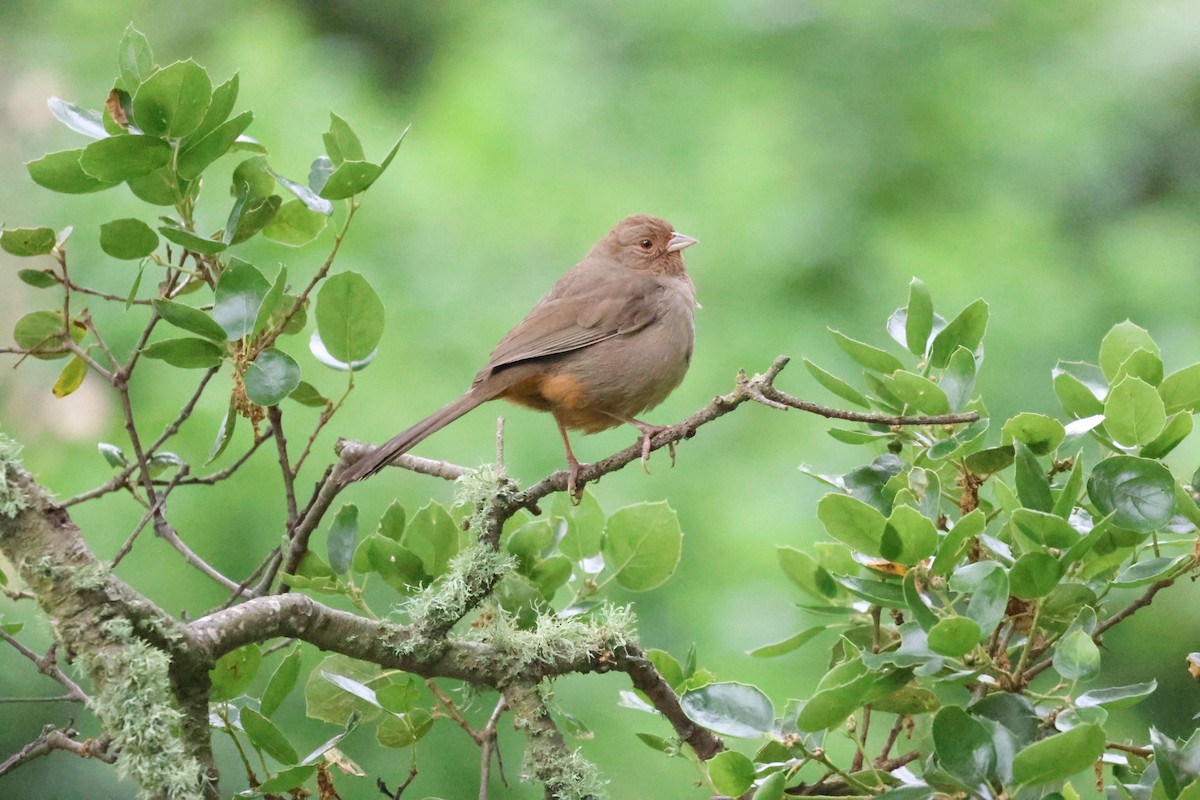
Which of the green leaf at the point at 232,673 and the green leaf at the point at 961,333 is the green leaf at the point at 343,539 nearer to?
the green leaf at the point at 232,673

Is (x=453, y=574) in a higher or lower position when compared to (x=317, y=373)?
lower

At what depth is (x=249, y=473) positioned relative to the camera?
4.11 metres

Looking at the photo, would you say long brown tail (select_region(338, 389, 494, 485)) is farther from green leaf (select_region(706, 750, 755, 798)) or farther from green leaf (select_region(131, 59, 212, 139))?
green leaf (select_region(706, 750, 755, 798))

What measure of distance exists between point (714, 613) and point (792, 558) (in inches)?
81.0

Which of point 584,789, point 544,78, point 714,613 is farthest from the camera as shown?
point 544,78

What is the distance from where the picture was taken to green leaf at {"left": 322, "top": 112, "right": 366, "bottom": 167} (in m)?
2.13

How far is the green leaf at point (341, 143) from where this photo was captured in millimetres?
2131

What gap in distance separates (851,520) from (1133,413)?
15.8 inches

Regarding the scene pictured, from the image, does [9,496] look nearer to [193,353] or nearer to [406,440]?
[193,353]

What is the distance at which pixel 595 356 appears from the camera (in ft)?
11.9

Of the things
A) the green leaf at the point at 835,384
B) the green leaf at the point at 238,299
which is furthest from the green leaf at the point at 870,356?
the green leaf at the point at 238,299

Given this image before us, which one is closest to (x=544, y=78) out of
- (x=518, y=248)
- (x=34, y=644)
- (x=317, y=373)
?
(x=518, y=248)

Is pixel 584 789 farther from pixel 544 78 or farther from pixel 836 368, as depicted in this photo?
pixel 544 78

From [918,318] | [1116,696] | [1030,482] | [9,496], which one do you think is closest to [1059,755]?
[1116,696]
